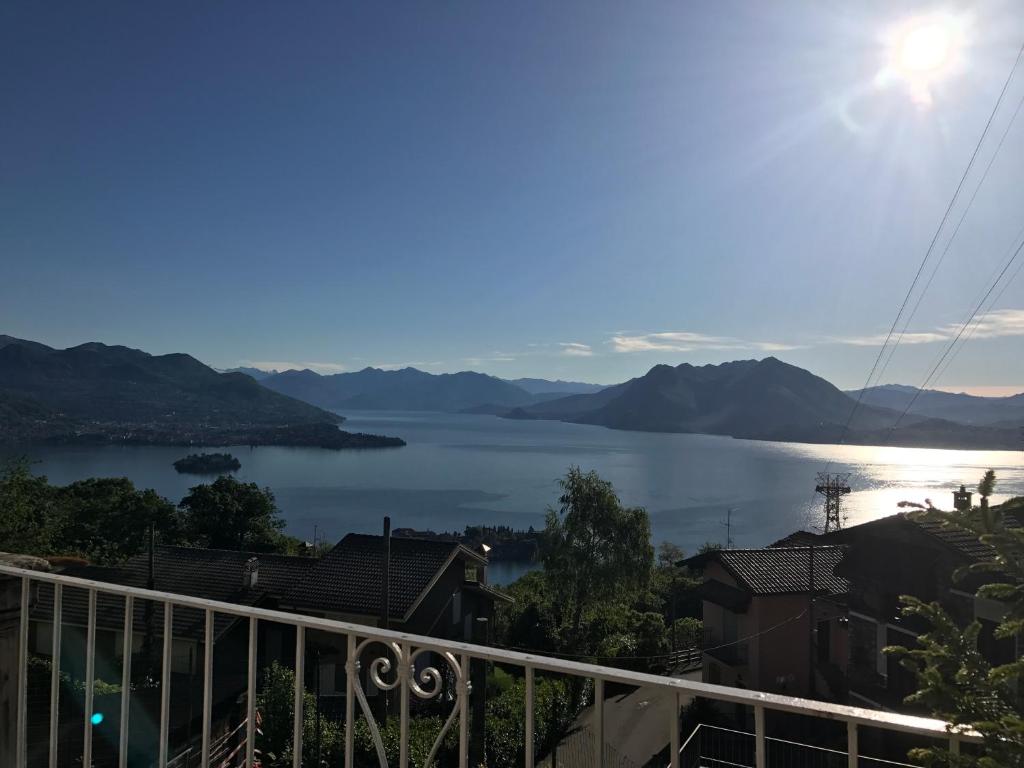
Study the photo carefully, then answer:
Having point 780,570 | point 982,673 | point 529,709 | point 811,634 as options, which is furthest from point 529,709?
point 780,570

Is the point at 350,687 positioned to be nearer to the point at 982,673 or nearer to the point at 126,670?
the point at 126,670

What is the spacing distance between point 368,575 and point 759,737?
14.1 meters

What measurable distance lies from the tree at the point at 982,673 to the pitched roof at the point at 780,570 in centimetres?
1345

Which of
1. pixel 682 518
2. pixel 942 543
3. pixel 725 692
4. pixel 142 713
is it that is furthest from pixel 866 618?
pixel 682 518

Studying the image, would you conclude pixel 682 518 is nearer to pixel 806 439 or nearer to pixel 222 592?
pixel 222 592

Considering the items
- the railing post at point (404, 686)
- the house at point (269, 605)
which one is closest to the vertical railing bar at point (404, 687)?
the railing post at point (404, 686)

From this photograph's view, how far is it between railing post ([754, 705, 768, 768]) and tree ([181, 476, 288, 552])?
31.3m

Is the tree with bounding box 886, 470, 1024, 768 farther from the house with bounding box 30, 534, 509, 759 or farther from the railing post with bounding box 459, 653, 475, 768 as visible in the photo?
the house with bounding box 30, 534, 509, 759

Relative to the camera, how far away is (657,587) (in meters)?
26.8

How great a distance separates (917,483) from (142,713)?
99.0 meters

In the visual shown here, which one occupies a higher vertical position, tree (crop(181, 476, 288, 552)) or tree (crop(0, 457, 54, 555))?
tree (crop(0, 457, 54, 555))

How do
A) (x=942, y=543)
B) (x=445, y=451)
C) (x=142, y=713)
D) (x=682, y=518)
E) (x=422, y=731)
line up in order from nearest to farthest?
1. (x=142, y=713)
2. (x=422, y=731)
3. (x=942, y=543)
4. (x=682, y=518)
5. (x=445, y=451)

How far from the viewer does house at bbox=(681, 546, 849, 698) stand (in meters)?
13.8

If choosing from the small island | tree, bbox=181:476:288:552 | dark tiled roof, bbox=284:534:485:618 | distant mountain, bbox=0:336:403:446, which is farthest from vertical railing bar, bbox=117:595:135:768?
distant mountain, bbox=0:336:403:446
